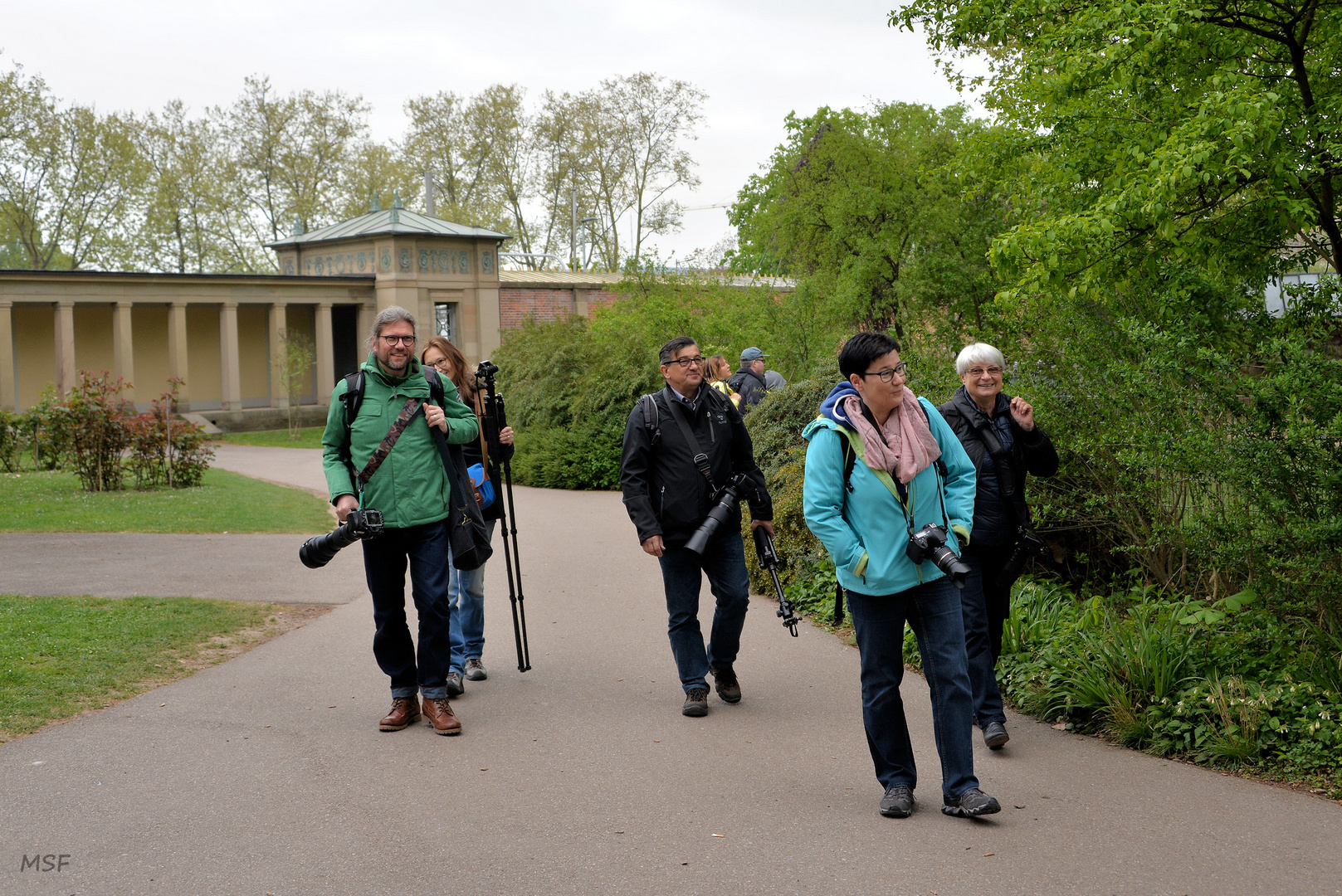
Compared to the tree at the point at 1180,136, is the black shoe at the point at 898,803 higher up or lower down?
lower down

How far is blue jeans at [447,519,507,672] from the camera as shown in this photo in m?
6.82

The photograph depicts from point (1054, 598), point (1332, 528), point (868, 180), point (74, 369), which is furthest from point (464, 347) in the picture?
point (1332, 528)

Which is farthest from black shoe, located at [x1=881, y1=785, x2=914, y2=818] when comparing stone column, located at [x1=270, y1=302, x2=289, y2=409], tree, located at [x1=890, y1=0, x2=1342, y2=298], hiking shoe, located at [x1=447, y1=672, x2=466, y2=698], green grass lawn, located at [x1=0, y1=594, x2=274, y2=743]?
stone column, located at [x1=270, y1=302, x2=289, y2=409]

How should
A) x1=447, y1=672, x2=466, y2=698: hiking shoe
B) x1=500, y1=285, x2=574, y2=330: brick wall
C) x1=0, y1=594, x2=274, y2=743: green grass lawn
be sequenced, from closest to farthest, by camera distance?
x1=0, y1=594, x2=274, y2=743: green grass lawn < x1=447, y1=672, x2=466, y2=698: hiking shoe < x1=500, y1=285, x2=574, y2=330: brick wall

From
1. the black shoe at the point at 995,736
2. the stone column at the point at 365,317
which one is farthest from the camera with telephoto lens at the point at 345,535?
the stone column at the point at 365,317

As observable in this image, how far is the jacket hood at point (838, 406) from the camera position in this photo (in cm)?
449

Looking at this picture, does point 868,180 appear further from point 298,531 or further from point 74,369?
point 74,369

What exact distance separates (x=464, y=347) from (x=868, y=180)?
2065cm

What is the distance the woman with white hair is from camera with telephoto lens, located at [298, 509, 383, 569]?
2785 millimetres

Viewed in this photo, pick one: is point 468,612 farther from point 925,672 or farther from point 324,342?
point 324,342

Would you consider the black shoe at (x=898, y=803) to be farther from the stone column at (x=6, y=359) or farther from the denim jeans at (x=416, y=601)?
the stone column at (x=6, y=359)

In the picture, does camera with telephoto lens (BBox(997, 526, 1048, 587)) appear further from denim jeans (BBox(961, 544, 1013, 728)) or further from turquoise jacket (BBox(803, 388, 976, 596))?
turquoise jacket (BBox(803, 388, 976, 596))

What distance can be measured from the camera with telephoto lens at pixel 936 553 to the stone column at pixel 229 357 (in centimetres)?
3201

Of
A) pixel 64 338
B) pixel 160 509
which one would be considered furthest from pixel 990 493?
pixel 64 338
